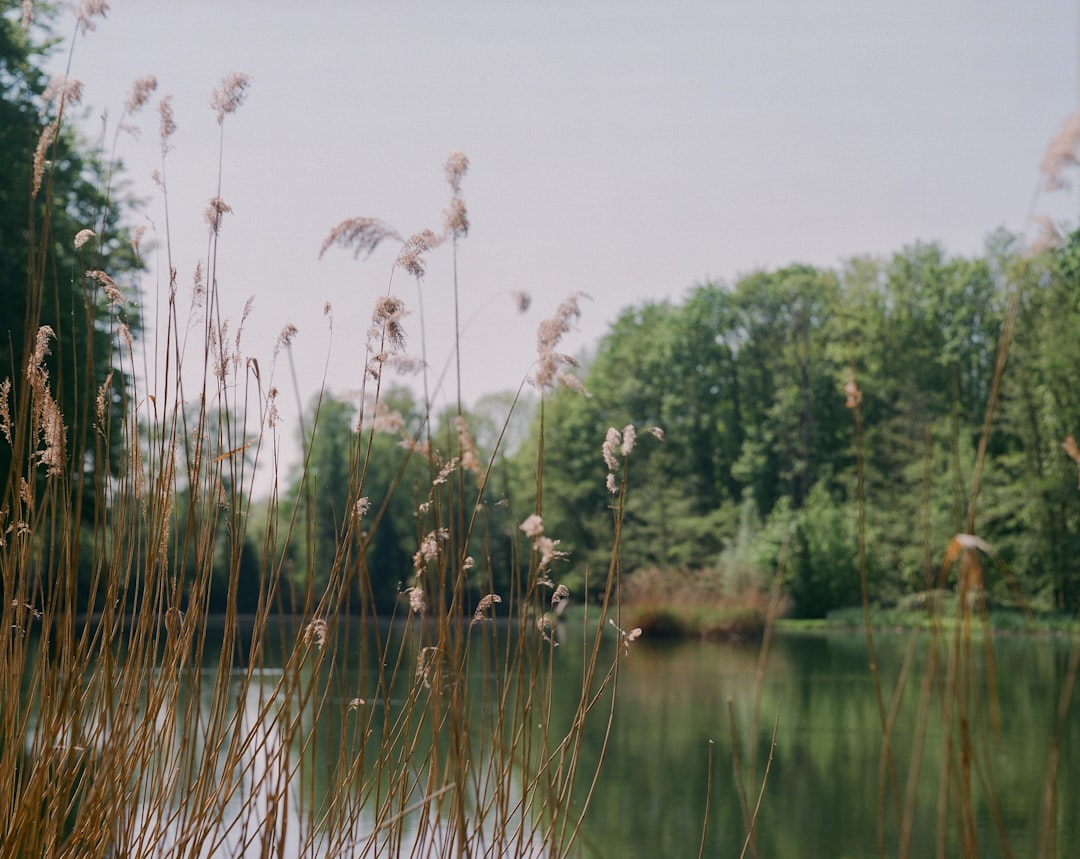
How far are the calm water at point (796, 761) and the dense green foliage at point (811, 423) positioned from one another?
37.6 feet

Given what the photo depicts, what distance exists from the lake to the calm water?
0.02 metres

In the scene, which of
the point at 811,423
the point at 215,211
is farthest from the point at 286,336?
the point at 811,423

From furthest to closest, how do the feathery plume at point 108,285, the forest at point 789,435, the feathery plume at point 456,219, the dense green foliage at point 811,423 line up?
the forest at point 789,435, the dense green foliage at point 811,423, the feathery plume at point 108,285, the feathery plume at point 456,219

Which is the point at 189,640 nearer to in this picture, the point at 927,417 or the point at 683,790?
the point at 683,790

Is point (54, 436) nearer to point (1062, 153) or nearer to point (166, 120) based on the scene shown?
point (166, 120)

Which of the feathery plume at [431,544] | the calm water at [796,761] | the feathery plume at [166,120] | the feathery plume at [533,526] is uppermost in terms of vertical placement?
the feathery plume at [166,120]

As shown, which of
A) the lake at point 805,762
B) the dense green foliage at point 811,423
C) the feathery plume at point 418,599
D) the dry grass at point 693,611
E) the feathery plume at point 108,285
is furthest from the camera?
the dense green foliage at point 811,423

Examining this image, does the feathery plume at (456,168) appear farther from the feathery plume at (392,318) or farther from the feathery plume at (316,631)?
the feathery plume at (316,631)

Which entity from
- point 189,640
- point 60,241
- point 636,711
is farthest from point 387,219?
point 60,241

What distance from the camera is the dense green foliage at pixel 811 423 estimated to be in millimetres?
25422

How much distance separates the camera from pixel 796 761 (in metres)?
7.99

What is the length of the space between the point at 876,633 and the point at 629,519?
331 inches

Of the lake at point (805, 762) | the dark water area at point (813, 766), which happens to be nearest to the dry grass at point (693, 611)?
the lake at point (805, 762)

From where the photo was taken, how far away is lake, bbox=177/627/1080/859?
18.4ft
